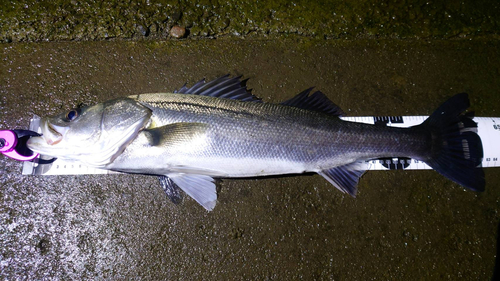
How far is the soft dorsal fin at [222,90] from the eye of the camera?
2.08 metres

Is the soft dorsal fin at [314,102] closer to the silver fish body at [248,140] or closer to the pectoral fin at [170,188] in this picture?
the silver fish body at [248,140]

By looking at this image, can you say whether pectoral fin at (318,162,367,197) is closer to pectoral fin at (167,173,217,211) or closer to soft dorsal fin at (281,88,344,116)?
soft dorsal fin at (281,88,344,116)

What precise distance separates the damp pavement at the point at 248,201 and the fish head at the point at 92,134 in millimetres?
531

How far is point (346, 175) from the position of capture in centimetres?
207

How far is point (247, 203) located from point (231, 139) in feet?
2.40

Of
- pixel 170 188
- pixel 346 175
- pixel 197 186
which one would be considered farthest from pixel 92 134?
pixel 346 175

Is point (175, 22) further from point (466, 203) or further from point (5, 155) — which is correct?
point (466, 203)

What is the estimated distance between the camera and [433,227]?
229 cm

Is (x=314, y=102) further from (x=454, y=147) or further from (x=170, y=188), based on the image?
(x=170, y=188)

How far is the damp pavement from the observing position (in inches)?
86.4

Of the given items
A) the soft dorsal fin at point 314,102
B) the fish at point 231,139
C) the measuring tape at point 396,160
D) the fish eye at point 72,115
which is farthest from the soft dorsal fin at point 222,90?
the measuring tape at point 396,160

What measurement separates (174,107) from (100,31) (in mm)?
1396

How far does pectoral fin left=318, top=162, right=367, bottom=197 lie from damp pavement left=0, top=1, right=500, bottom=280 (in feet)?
0.97

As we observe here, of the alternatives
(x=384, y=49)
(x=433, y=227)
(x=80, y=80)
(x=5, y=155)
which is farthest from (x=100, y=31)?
(x=433, y=227)
